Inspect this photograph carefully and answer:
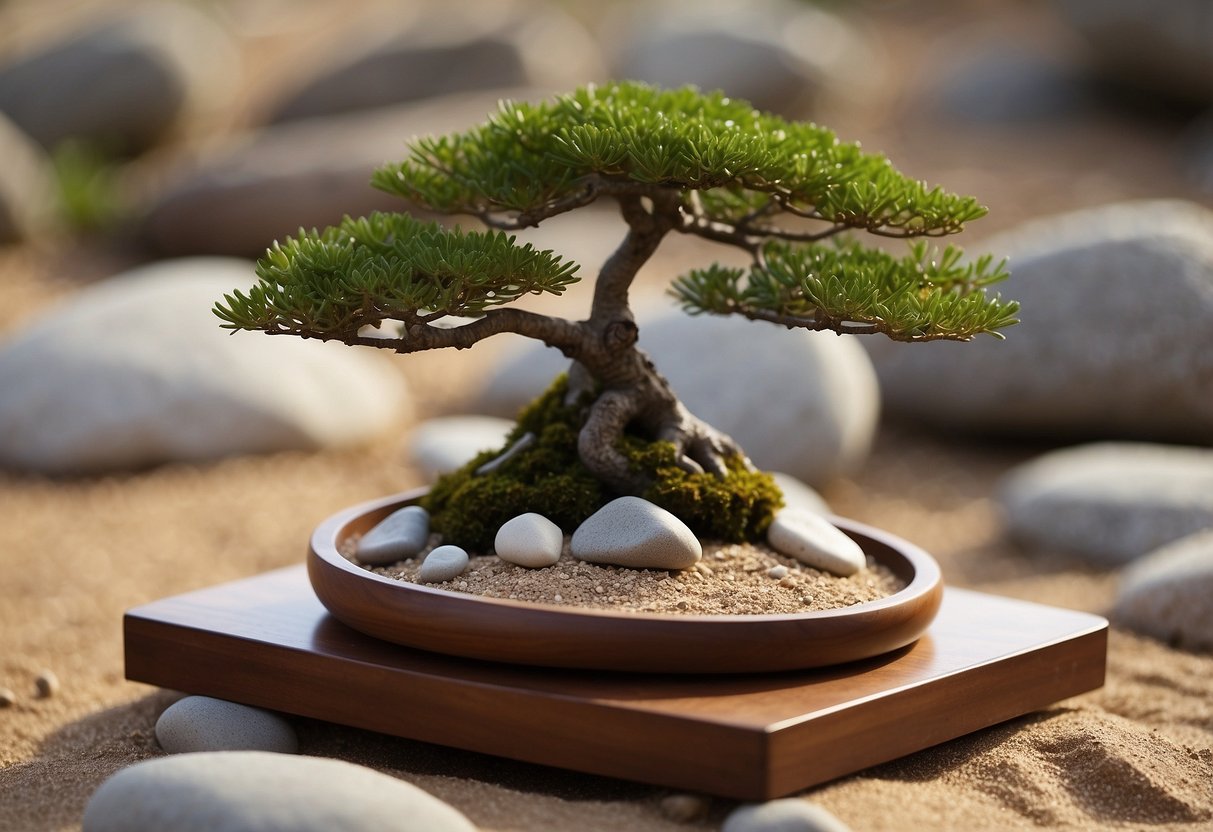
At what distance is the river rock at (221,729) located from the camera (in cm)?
257

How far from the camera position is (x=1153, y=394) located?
5.38 m

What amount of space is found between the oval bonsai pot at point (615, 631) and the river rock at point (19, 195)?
5.47 metres

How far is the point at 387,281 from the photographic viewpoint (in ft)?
7.70

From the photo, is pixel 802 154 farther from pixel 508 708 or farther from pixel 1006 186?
pixel 1006 186

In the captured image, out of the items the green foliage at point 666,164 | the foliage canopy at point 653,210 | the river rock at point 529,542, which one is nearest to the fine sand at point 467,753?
the river rock at point 529,542

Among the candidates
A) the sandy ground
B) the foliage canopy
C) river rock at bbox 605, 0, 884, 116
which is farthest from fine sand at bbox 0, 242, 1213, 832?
river rock at bbox 605, 0, 884, 116

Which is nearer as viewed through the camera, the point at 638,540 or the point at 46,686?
the point at 638,540

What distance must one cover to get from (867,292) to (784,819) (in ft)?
2.98

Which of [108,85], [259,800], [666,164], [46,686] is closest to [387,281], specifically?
[666,164]

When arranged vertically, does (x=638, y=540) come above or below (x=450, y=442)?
above

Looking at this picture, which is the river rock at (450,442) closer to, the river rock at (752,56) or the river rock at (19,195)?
the river rock at (19,195)

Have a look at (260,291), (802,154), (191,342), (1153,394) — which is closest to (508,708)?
(260,291)

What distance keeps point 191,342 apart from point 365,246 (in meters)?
2.92

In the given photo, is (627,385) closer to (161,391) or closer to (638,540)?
(638,540)
